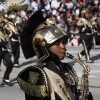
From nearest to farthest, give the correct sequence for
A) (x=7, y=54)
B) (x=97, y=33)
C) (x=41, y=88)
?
(x=41, y=88) < (x=7, y=54) < (x=97, y=33)

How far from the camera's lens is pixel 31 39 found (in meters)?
3.53

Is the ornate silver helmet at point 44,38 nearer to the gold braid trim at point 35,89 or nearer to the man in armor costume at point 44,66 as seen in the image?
the man in armor costume at point 44,66

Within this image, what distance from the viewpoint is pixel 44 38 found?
11.1 feet

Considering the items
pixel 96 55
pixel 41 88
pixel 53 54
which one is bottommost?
pixel 96 55

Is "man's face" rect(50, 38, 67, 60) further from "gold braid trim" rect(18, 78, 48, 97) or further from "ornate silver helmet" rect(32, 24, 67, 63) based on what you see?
"gold braid trim" rect(18, 78, 48, 97)

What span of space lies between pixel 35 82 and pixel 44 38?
1.34 ft

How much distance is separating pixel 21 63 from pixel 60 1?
1156 centimetres

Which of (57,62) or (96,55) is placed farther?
(96,55)

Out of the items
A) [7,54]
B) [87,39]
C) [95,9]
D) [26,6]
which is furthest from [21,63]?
[26,6]

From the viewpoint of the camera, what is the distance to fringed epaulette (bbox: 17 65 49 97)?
3.28 metres

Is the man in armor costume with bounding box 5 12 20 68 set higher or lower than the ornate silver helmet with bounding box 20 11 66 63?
lower

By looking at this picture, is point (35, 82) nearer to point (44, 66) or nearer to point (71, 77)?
point (44, 66)

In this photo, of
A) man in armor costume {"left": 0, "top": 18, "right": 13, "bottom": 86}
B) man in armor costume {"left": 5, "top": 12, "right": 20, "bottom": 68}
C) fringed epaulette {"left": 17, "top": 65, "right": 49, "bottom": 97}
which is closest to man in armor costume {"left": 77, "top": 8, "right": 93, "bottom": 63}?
man in armor costume {"left": 5, "top": 12, "right": 20, "bottom": 68}

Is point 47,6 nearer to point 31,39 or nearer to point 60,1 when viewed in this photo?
point 60,1
